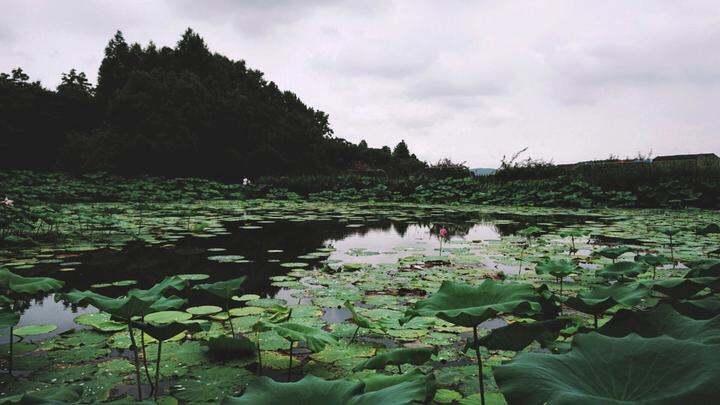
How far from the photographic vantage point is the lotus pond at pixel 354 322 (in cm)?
87

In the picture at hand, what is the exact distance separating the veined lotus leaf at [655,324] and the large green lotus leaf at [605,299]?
17 cm

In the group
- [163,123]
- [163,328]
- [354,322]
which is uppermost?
[163,123]

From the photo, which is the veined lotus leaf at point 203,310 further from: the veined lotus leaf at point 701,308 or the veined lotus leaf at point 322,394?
the veined lotus leaf at point 701,308

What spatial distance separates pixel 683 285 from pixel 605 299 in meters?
0.63

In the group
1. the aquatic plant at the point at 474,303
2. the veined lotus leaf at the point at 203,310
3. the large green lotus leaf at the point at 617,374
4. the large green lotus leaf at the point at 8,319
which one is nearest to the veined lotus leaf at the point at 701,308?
the aquatic plant at the point at 474,303

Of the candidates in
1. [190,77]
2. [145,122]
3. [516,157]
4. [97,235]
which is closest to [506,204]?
[516,157]

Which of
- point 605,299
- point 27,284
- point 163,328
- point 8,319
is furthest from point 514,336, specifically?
point 27,284

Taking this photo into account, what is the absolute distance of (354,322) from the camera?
233 centimetres

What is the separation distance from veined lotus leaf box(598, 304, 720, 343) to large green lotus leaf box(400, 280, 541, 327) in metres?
0.23

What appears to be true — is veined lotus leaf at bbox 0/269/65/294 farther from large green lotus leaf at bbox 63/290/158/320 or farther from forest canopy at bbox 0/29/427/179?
forest canopy at bbox 0/29/427/179

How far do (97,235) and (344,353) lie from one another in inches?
204

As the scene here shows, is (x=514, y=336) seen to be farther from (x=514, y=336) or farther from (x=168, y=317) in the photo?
(x=168, y=317)

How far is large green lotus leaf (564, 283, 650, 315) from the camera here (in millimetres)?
1390

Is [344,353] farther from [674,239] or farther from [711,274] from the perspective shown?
[674,239]
